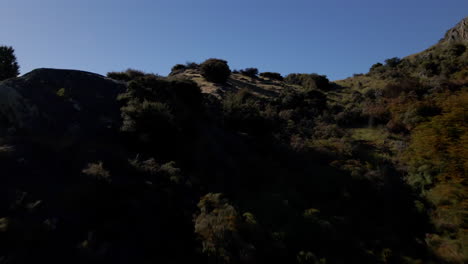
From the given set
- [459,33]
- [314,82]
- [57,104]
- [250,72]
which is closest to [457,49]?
[459,33]

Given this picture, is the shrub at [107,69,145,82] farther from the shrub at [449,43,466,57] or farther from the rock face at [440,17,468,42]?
the rock face at [440,17,468,42]

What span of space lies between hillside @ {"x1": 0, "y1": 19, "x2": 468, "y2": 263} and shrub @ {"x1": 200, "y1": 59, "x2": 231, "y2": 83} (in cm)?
1621

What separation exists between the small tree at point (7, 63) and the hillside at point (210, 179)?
11.2 m

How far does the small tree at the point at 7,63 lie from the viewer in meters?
26.2

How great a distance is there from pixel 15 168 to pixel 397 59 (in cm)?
6260

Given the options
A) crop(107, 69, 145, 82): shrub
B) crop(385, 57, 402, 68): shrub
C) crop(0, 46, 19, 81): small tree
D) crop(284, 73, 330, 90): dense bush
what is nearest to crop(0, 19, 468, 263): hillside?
crop(107, 69, 145, 82): shrub

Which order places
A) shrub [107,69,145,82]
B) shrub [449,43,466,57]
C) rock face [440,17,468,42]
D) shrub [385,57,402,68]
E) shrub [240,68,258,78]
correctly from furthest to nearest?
shrub [240,68,258,78] → shrub [385,57,402,68] → rock face [440,17,468,42] → shrub [449,43,466,57] → shrub [107,69,145,82]

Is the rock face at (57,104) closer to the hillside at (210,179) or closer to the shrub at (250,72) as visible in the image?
the hillside at (210,179)

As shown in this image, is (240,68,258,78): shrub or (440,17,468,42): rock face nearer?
(440,17,468,42): rock face

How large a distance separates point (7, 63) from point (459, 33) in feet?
226

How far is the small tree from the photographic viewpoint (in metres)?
26.2

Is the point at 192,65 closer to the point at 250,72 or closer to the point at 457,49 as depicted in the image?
the point at 250,72

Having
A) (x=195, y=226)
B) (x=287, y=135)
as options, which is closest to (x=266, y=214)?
(x=195, y=226)

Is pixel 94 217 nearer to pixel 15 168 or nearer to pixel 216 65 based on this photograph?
pixel 15 168
